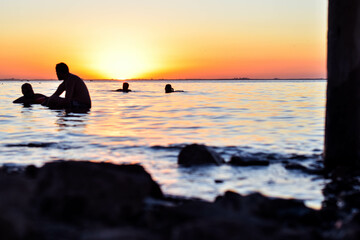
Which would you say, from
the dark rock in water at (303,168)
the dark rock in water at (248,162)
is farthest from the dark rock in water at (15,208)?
the dark rock in water at (303,168)

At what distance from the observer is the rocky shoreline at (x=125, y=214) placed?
109 inches

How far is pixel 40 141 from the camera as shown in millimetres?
8992

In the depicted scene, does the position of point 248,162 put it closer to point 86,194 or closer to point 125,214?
point 125,214

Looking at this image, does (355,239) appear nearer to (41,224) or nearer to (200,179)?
(41,224)

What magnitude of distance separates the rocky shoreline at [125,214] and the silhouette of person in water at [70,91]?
10.1 meters

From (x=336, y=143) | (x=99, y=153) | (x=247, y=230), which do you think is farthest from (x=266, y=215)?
(x=99, y=153)

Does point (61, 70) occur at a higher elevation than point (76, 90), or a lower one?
higher

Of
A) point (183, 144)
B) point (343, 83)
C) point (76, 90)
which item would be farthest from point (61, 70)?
point (343, 83)

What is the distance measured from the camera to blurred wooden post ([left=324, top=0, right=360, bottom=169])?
545 cm

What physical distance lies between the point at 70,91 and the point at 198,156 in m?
8.74

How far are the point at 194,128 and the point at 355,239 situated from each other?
28.7ft

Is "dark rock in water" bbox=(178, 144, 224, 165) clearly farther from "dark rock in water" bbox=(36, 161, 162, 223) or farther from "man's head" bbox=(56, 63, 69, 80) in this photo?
"man's head" bbox=(56, 63, 69, 80)

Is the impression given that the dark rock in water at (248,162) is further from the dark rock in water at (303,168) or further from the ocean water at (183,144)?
the dark rock in water at (303,168)

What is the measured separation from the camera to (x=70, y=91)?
14008mm
